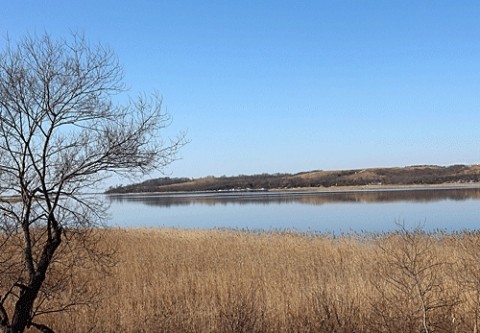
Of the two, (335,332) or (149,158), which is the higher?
(149,158)

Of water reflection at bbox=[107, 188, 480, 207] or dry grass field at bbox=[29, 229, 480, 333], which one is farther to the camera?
water reflection at bbox=[107, 188, 480, 207]

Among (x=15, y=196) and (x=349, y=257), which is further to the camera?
(x=349, y=257)

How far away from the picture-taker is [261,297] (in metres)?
7.24

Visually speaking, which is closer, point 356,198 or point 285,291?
point 285,291

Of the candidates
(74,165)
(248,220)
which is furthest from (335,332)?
(248,220)

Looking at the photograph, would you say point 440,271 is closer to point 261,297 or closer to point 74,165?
point 261,297

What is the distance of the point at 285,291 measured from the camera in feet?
24.1

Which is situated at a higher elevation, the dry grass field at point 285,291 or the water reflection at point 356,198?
the water reflection at point 356,198

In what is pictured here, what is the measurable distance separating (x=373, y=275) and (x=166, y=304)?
142 inches

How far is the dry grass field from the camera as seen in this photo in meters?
5.64

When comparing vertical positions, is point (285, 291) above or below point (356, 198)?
below

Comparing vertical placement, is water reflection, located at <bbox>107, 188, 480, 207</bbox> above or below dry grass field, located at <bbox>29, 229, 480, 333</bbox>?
above

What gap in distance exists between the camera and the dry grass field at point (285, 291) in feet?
18.5

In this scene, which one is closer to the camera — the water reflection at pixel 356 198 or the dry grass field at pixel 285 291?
the dry grass field at pixel 285 291
